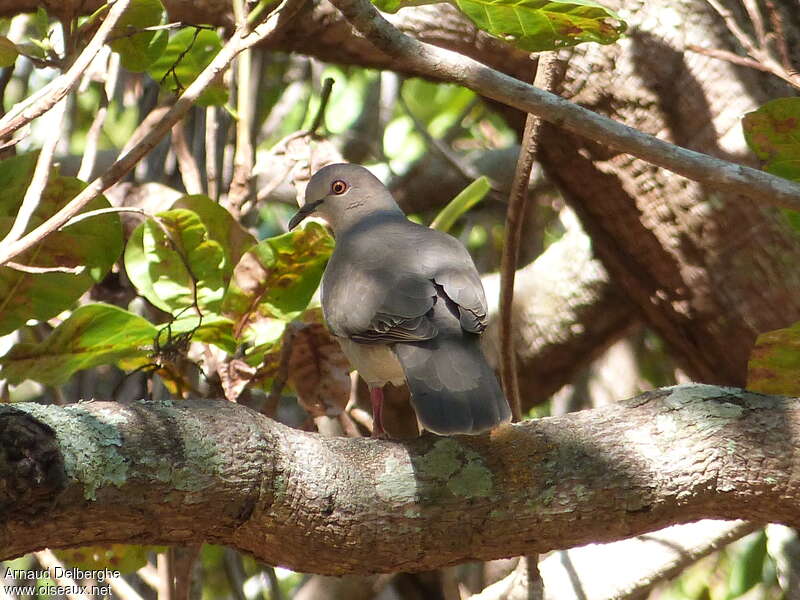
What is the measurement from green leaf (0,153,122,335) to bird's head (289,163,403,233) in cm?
113

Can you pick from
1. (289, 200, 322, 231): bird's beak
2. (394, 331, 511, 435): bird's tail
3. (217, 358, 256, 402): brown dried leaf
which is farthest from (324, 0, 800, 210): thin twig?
(289, 200, 322, 231): bird's beak

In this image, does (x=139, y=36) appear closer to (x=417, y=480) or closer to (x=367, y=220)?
(x=367, y=220)

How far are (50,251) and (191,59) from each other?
39.7 inches

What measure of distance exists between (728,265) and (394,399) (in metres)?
1.73

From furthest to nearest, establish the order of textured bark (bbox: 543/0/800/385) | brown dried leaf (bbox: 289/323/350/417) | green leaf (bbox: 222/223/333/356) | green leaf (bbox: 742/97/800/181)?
textured bark (bbox: 543/0/800/385) → brown dried leaf (bbox: 289/323/350/417) → green leaf (bbox: 222/223/333/356) → green leaf (bbox: 742/97/800/181)

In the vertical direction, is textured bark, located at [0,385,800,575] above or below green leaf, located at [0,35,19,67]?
below

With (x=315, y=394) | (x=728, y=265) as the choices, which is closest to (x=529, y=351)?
(x=728, y=265)

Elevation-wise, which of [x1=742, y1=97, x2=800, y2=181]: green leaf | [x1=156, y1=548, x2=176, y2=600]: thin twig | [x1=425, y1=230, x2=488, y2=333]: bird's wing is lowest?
[x1=156, y1=548, x2=176, y2=600]: thin twig

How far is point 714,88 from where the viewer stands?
4.37 metres

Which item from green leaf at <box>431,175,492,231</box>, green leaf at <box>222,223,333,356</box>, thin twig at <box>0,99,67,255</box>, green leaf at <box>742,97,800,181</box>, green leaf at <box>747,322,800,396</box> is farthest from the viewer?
green leaf at <box>431,175,492,231</box>

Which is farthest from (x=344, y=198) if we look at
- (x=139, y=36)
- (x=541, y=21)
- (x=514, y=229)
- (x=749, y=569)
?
(x=749, y=569)

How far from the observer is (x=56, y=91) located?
2.62 meters

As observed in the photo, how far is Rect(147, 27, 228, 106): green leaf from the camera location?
3.70m

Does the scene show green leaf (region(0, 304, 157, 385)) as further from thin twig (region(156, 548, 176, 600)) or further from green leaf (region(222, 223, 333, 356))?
thin twig (region(156, 548, 176, 600))
